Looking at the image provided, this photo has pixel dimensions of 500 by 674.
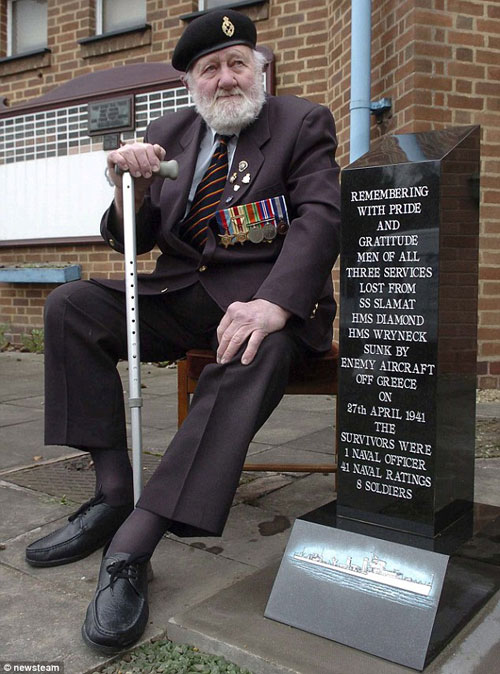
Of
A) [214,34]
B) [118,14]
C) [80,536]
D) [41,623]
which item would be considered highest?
[118,14]

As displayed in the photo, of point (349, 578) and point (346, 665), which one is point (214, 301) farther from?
point (346, 665)

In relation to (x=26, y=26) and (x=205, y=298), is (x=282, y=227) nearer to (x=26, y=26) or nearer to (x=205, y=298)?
(x=205, y=298)

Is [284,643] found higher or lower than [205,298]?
lower

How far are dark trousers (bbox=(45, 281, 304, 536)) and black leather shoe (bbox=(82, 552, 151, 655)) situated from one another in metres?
0.16

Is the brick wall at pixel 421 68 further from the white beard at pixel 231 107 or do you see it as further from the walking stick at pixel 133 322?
the walking stick at pixel 133 322

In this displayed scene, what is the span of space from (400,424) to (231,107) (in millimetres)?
1227

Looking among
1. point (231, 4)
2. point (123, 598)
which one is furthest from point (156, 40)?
point (123, 598)

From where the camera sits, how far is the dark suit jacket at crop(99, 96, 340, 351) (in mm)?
2143

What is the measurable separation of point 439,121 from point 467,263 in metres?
3.10

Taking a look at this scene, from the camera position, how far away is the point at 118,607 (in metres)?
1.79

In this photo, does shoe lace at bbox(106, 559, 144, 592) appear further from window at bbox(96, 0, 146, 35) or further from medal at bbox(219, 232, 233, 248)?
window at bbox(96, 0, 146, 35)

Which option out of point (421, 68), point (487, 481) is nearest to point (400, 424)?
point (487, 481)

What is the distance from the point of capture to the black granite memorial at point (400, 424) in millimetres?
1738

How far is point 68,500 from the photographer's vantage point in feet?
9.23
